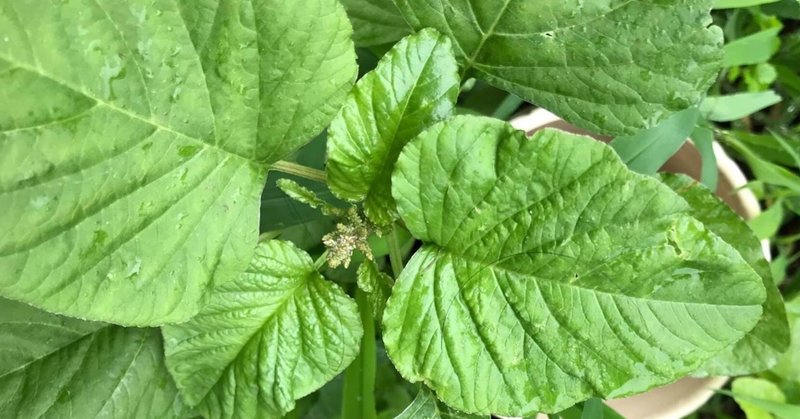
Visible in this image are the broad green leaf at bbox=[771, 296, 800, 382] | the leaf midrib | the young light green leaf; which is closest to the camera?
the young light green leaf

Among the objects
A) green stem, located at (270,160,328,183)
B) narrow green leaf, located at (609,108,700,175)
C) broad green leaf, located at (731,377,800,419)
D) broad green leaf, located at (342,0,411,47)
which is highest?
broad green leaf, located at (342,0,411,47)

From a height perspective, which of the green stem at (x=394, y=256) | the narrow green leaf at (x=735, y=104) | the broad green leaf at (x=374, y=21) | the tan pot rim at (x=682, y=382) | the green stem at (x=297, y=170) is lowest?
the tan pot rim at (x=682, y=382)

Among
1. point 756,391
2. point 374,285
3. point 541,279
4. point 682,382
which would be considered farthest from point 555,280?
point 756,391

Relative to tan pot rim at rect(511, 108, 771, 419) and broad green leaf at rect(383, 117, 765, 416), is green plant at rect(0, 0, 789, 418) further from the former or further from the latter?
→ tan pot rim at rect(511, 108, 771, 419)

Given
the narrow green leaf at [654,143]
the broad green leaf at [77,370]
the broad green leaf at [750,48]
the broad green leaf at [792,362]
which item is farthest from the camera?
the broad green leaf at [792,362]

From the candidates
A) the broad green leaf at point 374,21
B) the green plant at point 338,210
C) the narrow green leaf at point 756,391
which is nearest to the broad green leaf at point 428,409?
the green plant at point 338,210

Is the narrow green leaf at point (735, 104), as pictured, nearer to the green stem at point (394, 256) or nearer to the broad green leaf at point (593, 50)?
the broad green leaf at point (593, 50)

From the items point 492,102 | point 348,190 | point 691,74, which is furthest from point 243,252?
point 492,102

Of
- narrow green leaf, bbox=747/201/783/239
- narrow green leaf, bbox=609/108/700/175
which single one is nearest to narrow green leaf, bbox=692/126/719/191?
narrow green leaf, bbox=609/108/700/175
